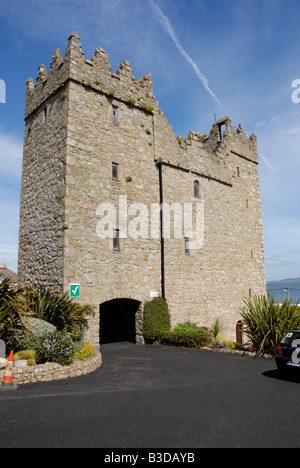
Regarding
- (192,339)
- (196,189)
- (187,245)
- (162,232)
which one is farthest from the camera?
(196,189)

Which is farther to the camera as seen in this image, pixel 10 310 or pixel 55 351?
pixel 10 310

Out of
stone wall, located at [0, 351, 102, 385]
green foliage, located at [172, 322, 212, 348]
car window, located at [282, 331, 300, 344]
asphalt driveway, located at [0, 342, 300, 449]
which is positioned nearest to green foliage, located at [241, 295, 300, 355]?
green foliage, located at [172, 322, 212, 348]

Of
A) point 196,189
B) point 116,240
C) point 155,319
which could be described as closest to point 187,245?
point 196,189

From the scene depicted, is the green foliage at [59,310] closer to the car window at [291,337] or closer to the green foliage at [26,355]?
the green foliage at [26,355]

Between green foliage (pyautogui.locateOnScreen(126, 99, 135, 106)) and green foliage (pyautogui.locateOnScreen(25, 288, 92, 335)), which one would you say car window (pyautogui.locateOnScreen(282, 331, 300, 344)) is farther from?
green foliage (pyautogui.locateOnScreen(126, 99, 135, 106))

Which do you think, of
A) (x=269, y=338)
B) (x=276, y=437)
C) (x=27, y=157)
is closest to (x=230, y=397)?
(x=276, y=437)

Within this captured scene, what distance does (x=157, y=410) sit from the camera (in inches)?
242

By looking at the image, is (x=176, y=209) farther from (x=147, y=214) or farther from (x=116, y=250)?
(x=116, y=250)

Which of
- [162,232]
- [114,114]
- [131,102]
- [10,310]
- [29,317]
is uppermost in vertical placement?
[131,102]

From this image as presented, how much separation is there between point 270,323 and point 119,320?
7547 millimetres

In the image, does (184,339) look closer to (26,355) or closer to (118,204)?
(118,204)

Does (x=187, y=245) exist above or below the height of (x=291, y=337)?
above

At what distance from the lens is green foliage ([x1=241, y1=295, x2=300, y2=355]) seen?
11750mm

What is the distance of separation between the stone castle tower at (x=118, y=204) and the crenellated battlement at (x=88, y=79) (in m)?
0.05
